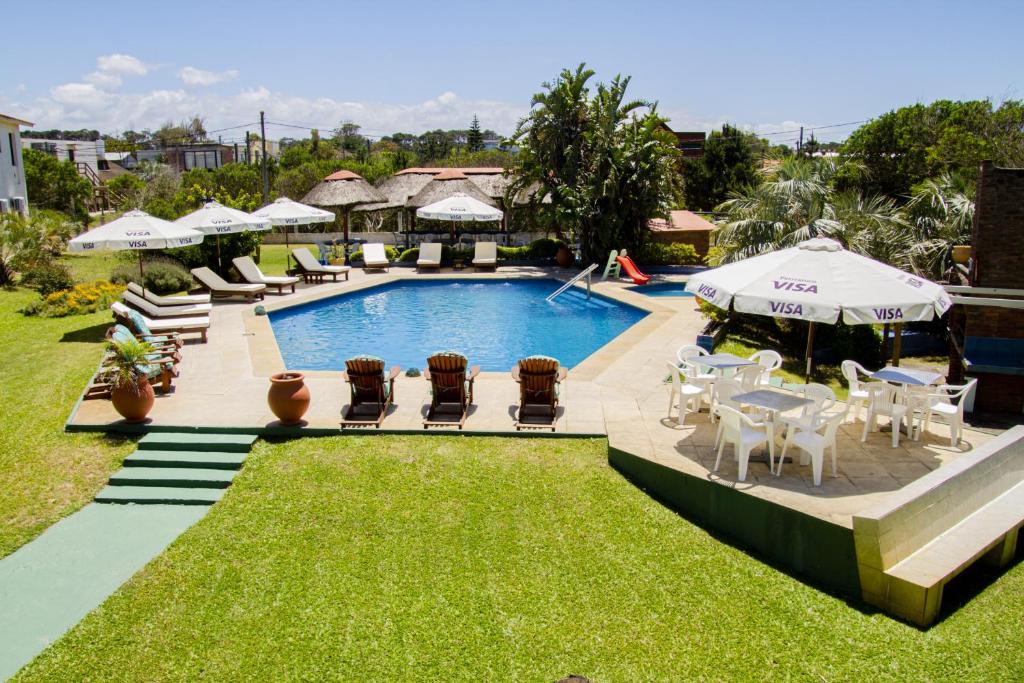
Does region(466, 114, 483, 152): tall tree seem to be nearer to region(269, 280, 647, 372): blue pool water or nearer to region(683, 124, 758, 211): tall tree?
region(683, 124, 758, 211): tall tree

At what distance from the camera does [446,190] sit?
26.3m

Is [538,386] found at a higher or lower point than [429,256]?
lower

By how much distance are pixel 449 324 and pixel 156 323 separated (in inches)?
260

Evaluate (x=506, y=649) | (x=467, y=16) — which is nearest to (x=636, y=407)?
(x=506, y=649)

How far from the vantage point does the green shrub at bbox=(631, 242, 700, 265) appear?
79.5 feet

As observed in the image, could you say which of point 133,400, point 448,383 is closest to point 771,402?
point 448,383

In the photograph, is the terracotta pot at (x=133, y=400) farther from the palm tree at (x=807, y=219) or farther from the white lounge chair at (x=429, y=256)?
the white lounge chair at (x=429, y=256)

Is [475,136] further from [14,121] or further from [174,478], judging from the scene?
[174,478]

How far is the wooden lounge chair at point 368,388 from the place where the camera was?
909 cm

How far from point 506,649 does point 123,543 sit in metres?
4.03

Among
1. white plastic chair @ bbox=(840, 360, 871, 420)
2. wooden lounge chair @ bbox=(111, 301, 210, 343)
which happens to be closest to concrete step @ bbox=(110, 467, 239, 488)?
wooden lounge chair @ bbox=(111, 301, 210, 343)

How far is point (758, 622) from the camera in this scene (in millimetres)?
5691

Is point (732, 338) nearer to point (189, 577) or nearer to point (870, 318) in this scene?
point (870, 318)

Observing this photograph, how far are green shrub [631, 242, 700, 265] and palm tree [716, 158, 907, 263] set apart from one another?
987 centimetres
